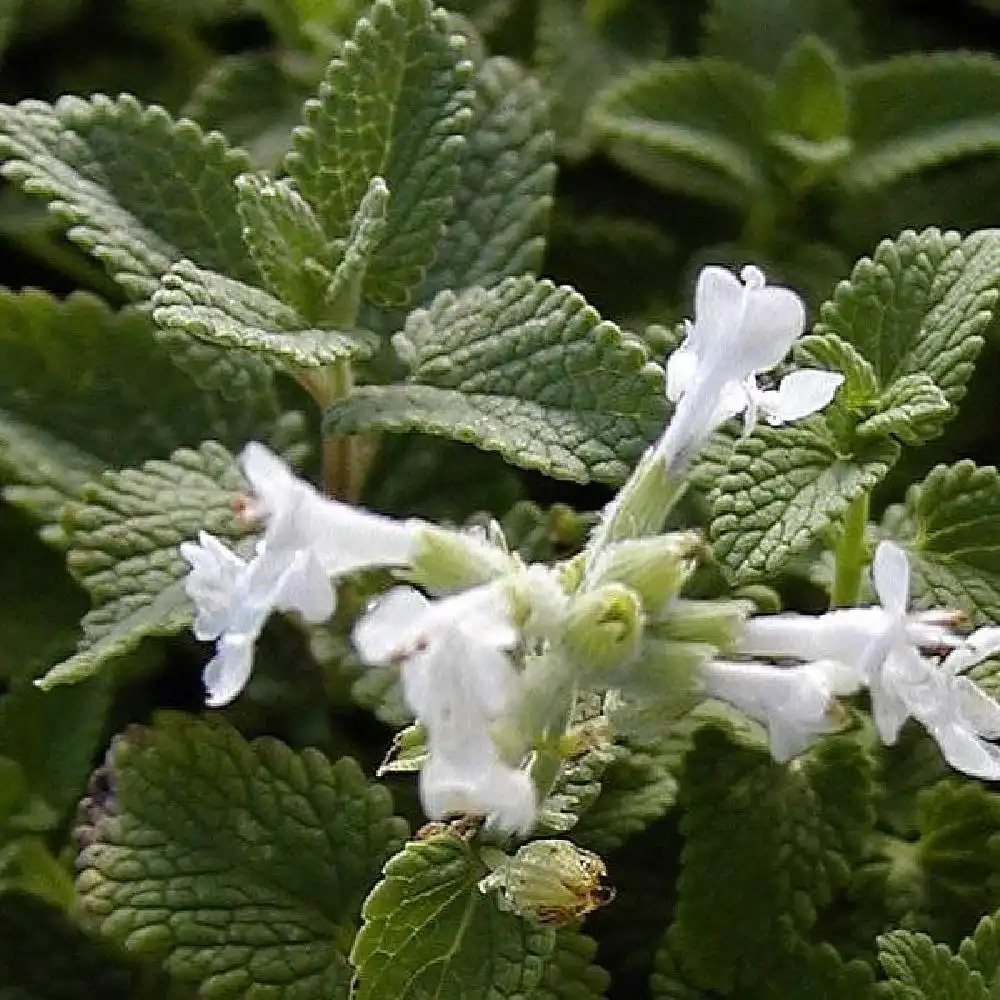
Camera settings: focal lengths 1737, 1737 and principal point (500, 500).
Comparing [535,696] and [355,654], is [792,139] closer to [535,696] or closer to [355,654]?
[355,654]

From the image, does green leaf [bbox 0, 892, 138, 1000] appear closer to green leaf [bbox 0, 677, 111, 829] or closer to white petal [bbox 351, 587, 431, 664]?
green leaf [bbox 0, 677, 111, 829]

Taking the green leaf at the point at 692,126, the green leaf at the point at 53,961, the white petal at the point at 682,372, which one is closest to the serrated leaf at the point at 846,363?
the white petal at the point at 682,372

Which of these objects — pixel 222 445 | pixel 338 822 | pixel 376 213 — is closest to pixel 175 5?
pixel 222 445

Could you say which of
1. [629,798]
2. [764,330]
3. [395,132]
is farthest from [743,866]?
[395,132]

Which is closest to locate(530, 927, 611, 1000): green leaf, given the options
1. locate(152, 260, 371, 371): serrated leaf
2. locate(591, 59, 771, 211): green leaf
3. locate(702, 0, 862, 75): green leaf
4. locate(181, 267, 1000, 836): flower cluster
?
locate(181, 267, 1000, 836): flower cluster

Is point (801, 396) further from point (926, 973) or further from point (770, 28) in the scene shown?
point (770, 28)

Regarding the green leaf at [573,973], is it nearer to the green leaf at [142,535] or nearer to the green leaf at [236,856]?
the green leaf at [236,856]
